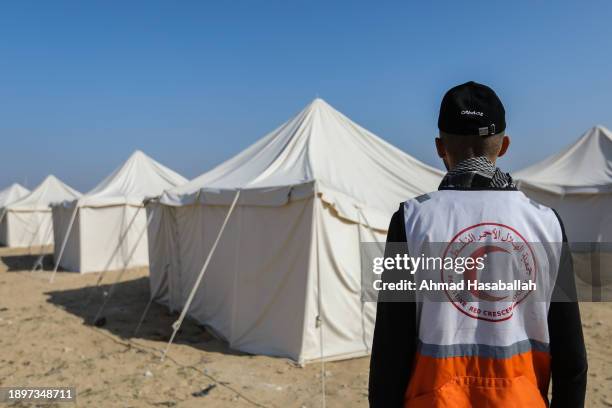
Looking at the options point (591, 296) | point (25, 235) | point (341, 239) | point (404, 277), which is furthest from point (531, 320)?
point (25, 235)

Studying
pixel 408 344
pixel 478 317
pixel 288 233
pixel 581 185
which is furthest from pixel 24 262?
pixel 478 317

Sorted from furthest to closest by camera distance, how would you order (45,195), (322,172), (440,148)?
(45,195) < (322,172) < (440,148)

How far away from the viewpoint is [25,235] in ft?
76.9

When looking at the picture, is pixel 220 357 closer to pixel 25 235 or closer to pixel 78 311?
pixel 78 311

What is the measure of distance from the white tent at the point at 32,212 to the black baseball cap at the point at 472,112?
78.4 feet

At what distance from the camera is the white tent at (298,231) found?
5.65 meters

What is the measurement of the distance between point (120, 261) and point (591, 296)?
12.4m

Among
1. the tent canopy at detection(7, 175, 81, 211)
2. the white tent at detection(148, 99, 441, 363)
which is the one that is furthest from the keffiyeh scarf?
the tent canopy at detection(7, 175, 81, 211)

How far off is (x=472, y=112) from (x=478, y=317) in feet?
1.82

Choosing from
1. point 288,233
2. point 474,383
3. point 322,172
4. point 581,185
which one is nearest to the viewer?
point 474,383

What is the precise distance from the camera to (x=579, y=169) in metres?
12.3

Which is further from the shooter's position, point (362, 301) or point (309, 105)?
point (309, 105)

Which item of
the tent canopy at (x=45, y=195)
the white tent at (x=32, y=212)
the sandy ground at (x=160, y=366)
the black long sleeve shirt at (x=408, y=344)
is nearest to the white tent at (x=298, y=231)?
the sandy ground at (x=160, y=366)

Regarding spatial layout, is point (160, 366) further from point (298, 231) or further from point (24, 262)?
point (24, 262)
